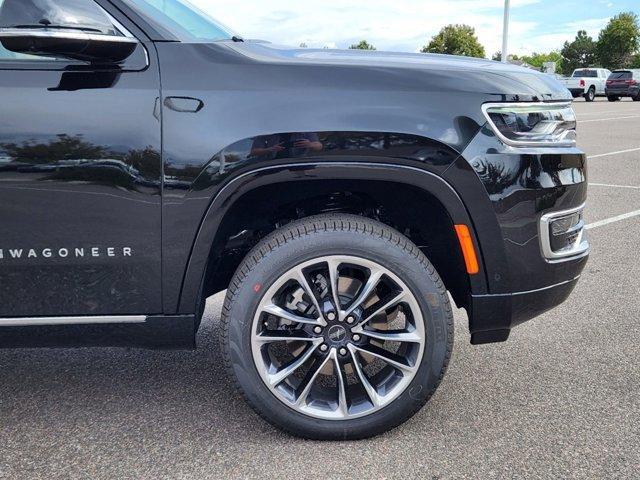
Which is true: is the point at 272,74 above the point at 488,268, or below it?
above

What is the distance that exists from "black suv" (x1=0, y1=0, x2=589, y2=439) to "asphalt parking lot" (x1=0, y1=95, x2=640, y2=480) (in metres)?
0.20

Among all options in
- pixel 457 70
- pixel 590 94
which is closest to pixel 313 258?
pixel 457 70

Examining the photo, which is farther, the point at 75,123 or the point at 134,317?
the point at 134,317

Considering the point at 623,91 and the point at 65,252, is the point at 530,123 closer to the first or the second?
the point at 65,252

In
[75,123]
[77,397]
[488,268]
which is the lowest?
[77,397]

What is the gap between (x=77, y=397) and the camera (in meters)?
2.85

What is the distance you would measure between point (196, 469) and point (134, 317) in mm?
597

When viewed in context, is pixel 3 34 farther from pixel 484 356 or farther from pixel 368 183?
pixel 484 356

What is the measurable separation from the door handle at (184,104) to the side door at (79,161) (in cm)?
5

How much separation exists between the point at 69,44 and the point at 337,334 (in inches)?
54.7

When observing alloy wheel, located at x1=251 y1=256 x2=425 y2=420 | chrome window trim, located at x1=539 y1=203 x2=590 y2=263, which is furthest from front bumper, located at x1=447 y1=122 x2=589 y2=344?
alloy wheel, located at x1=251 y1=256 x2=425 y2=420

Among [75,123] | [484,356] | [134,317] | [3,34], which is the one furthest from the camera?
[484,356]

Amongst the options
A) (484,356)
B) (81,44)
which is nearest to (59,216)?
(81,44)

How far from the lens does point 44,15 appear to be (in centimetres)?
206
